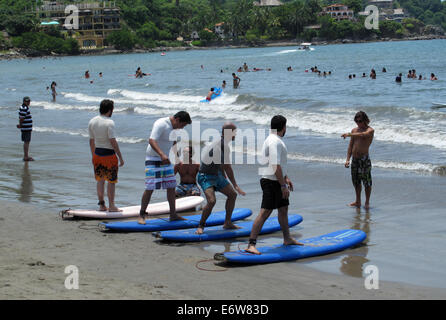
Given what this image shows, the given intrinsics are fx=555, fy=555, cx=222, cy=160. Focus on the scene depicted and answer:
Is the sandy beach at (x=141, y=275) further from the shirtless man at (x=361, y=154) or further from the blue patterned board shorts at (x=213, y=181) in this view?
the shirtless man at (x=361, y=154)

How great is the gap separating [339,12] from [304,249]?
652ft

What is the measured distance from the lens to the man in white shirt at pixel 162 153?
24.7 ft

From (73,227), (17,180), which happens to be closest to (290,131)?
(17,180)

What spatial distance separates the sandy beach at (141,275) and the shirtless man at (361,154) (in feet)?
10.6

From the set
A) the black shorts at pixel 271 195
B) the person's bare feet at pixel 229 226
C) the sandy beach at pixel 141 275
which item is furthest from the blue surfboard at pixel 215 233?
the black shorts at pixel 271 195

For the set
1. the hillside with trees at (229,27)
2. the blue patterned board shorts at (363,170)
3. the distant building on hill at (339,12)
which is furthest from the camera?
the distant building on hill at (339,12)

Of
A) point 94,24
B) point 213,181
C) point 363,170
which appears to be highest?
point 94,24

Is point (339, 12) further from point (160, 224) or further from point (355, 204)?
point (160, 224)

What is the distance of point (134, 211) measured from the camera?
8781 millimetres

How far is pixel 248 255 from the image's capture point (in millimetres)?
6520

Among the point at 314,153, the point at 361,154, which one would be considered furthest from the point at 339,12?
the point at 361,154

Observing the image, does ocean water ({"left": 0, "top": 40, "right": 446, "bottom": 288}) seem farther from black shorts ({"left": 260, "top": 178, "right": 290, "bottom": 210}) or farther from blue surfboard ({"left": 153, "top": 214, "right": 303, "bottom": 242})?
black shorts ({"left": 260, "top": 178, "right": 290, "bottom": 210})
